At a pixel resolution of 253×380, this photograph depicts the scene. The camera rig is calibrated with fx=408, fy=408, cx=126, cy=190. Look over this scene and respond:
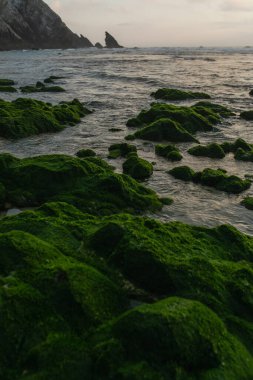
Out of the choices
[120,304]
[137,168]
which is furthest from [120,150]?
[120,304]

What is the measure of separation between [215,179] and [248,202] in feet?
7.20

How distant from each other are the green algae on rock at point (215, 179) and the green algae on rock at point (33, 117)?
32.7 feet

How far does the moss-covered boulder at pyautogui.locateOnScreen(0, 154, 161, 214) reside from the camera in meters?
13.1

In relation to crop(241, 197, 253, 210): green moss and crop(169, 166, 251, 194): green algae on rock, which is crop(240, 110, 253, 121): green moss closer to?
crop(169, 166, 251, 194): green algae on rock

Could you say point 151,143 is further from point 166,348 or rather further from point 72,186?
point 166,348

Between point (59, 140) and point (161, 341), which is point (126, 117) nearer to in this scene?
point (59, 140)

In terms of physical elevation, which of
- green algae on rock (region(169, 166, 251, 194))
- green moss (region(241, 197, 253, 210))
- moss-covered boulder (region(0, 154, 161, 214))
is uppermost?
moss-covered boulder (region(0, 154, 161, 214))

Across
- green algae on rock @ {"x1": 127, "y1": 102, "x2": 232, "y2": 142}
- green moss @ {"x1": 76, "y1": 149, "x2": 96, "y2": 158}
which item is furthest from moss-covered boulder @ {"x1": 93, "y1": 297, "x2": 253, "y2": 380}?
green algae on rock @ {"x1": 127, "y1": 102, "x2": 232, "y2": 142}

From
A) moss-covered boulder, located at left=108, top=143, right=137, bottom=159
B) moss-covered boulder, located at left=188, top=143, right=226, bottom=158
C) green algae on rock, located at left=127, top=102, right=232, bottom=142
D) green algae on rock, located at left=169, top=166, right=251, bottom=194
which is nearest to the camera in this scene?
green algae on rock, located at left=169, top=166, right=251, bottom=194

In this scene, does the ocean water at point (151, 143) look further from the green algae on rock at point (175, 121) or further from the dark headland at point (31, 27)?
the dark headland at point (31, 27)

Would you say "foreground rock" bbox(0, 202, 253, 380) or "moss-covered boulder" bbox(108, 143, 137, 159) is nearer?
"foreground rock" bbox(0, 202, 253, 380)

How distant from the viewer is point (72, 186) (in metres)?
14.0

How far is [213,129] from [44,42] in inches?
6002

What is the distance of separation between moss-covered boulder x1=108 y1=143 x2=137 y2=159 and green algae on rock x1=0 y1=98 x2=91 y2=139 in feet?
18.5
